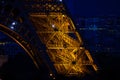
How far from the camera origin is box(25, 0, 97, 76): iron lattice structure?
12703 mm

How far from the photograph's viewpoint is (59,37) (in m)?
13.2

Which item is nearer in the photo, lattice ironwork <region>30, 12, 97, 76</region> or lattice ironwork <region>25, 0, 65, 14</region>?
lattice ironwork <region>25, 0, 65, 14</region>

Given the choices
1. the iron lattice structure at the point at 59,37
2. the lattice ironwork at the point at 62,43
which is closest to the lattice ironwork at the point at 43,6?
the iron lattice structure at the point at 59,37

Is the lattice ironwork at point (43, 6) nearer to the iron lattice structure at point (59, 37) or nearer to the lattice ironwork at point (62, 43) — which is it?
the iron lattice structure at point (59, 37)

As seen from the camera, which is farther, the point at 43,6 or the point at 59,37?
the point at 59,37

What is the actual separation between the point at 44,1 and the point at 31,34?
1211 mm

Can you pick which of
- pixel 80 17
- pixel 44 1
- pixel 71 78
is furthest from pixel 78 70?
pixel 80 17

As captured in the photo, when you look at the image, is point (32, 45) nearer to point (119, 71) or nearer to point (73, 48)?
point (73, 48)

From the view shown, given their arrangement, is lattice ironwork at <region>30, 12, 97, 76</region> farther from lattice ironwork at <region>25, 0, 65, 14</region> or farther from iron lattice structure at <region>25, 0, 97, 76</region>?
lattice ironwork at <region>25, 0, 65, 14</region>

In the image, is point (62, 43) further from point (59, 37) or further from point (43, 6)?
point (43, 6)

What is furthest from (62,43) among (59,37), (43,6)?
(43,6)

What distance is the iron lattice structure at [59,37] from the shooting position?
12703 millimetres

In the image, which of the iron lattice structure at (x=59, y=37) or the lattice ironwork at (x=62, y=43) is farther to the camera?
the lattice ironwork at (x=62, y=43)

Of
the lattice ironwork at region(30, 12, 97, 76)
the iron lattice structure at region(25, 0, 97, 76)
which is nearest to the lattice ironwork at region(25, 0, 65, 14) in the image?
the iron lattice structure at region(25, 0, 97, 76)
